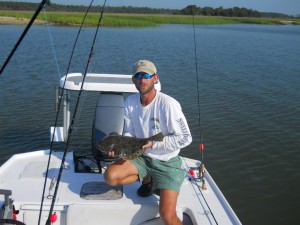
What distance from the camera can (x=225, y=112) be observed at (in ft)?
36.6

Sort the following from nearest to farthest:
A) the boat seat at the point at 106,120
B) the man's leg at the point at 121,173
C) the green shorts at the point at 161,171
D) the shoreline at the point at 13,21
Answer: the green shorts at the point at 161,171 < the man's leg at the point at 121,173 < the boat seat at the point at 106,120 < the shoreline at the point at 13,21

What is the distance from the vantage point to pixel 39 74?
48.6 ft

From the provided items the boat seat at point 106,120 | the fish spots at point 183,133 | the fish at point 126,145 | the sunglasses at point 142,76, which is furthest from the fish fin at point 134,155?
the boat seat at point 106,120

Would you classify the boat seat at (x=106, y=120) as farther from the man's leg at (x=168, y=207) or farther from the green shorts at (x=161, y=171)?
the man's leg at (x=168, y=207)

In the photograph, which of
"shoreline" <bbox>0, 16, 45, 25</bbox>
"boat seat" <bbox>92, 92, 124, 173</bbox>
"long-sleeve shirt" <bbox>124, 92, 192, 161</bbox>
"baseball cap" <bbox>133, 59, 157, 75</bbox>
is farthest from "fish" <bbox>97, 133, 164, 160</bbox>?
"shoreline" <bbox>0, 16, 45, 25</bbox>

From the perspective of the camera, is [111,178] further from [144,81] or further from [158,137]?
[144,81]

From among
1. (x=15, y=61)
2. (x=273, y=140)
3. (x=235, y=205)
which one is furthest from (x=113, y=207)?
(x=15, y=61)

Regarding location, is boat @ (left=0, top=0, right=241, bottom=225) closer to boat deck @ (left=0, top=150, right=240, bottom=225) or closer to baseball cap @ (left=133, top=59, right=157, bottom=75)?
boat deck @ (left=0, top=150, right=240, bottom=225)

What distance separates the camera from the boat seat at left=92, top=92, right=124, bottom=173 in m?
4.81

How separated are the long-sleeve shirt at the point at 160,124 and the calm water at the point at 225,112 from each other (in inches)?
116

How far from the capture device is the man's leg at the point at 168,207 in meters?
3.60

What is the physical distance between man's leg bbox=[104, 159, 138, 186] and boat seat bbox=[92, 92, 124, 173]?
772 mm

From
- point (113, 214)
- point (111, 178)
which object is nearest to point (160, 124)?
point (111, 178)

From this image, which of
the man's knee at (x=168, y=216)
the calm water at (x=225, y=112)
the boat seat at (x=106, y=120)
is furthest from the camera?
the calm water at (x=225, y=112)
